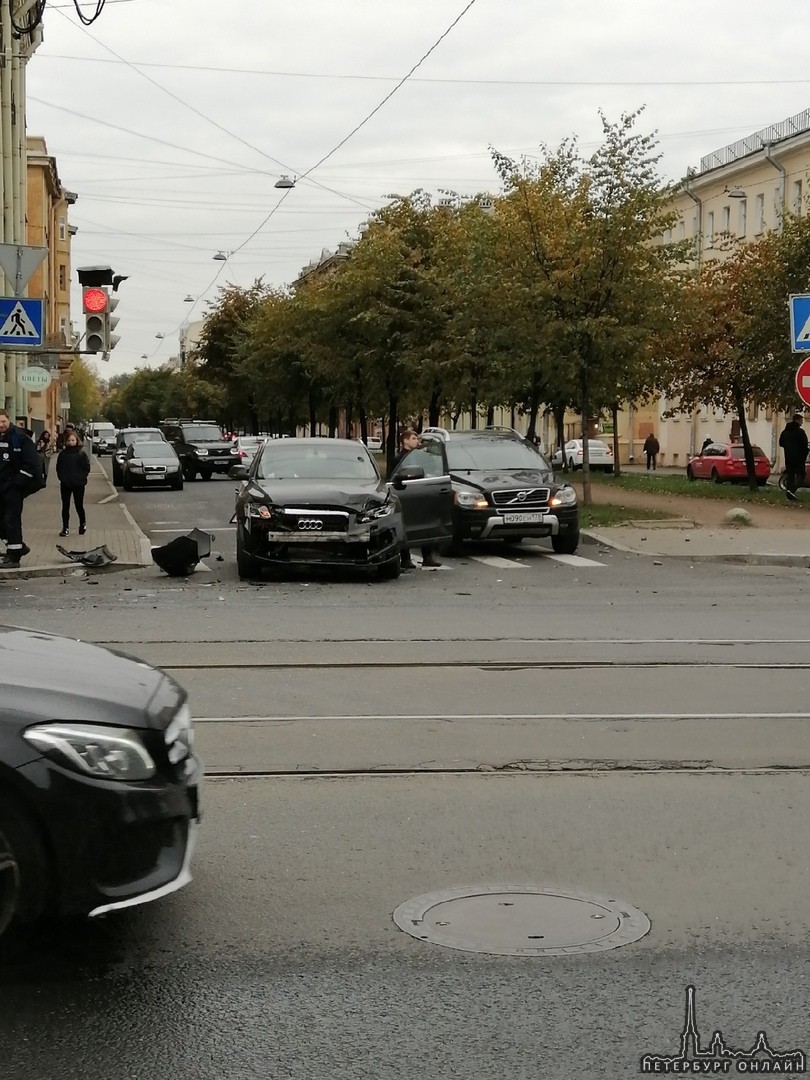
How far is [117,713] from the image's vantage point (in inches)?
180

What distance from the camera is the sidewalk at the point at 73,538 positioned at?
1825cm

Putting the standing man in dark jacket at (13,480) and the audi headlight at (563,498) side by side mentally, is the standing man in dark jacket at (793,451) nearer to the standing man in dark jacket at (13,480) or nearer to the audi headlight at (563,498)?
the audi headlight at (563,498)

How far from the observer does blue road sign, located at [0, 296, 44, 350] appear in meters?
19.7

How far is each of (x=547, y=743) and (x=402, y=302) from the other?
32035 mm

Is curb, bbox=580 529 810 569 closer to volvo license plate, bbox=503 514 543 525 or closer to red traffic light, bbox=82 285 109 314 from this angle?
volvo license plate, bbox=503 514 543 525

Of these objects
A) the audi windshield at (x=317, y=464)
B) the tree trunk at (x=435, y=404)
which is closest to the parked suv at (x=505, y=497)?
the audi windshield at (x=317, y=464)

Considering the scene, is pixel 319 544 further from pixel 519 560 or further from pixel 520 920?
pixel 520 920

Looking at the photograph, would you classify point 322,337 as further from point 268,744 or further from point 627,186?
point 268,744

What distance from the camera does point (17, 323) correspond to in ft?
65.0

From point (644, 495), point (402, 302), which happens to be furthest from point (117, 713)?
point (402, 302)

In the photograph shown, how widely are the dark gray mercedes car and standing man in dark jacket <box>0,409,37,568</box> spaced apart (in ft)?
45.6

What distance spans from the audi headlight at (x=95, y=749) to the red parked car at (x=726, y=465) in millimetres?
42642

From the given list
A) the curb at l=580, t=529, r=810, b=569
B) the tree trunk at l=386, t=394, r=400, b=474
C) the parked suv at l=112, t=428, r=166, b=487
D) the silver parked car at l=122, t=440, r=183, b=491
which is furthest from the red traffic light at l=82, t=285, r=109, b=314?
the parked suv at l=112, t=428, r=166, b=487

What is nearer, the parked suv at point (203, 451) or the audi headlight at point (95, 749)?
the audi headlight at point (95, 749)
